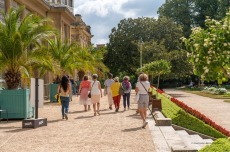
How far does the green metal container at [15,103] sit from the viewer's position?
54.8ft

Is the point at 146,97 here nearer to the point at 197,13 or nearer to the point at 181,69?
the point at 181,69

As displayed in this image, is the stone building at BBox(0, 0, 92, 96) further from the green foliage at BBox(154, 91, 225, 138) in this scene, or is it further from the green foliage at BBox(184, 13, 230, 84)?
the green foliage at BBox(184, 13, 230, 84)

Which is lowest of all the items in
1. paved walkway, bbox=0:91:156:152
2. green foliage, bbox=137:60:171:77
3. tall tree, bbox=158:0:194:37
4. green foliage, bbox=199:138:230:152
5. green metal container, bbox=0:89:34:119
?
paved walkway, bbox=0:91:156:152

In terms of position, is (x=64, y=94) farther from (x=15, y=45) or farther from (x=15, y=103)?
(x=15, y=45)

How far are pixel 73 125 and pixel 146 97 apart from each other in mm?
2431

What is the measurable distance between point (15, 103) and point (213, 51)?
868 cm

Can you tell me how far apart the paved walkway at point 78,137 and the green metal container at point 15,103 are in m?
1.10

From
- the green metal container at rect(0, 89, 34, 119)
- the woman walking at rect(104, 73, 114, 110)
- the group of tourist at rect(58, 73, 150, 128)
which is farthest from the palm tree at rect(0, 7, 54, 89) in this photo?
the woman walking at rect(104, 73, 114, 110)

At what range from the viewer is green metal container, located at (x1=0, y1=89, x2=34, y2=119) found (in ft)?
54.8

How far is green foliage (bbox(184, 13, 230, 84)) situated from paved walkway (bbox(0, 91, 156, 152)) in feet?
6.87

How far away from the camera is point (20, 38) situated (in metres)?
18.0

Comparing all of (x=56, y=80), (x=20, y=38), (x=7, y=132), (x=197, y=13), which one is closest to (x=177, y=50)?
(x=197, y=13)

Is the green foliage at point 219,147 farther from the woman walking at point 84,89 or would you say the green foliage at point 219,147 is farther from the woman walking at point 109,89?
the woman walking at point 109,89

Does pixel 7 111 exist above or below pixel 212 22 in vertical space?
below
